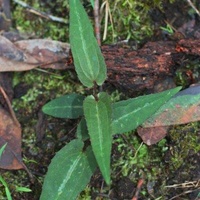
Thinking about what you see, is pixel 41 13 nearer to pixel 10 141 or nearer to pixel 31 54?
pixel 31 54

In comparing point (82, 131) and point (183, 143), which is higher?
point (82, 131)

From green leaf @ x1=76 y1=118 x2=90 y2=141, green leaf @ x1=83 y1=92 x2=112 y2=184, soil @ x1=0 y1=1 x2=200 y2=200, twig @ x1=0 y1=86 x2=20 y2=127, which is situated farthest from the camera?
twig @ x1=0 y1=86 x2=20 y2=127

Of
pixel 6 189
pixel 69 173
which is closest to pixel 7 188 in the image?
pixel 6 189

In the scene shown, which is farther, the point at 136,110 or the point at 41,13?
the point at 41,13

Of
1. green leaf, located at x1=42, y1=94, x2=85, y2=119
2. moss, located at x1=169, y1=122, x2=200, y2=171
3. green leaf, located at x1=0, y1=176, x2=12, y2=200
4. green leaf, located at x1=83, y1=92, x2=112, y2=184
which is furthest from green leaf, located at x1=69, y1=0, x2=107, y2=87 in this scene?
green leaf, located at x1=0, y1=176, x2=12, y2=200

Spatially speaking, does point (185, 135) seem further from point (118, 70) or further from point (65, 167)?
point (65, 167)

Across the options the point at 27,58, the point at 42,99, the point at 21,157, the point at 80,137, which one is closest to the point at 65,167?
the point at 80,137

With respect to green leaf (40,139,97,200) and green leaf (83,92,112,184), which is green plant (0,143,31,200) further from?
green leaf (83,92,112,184)
